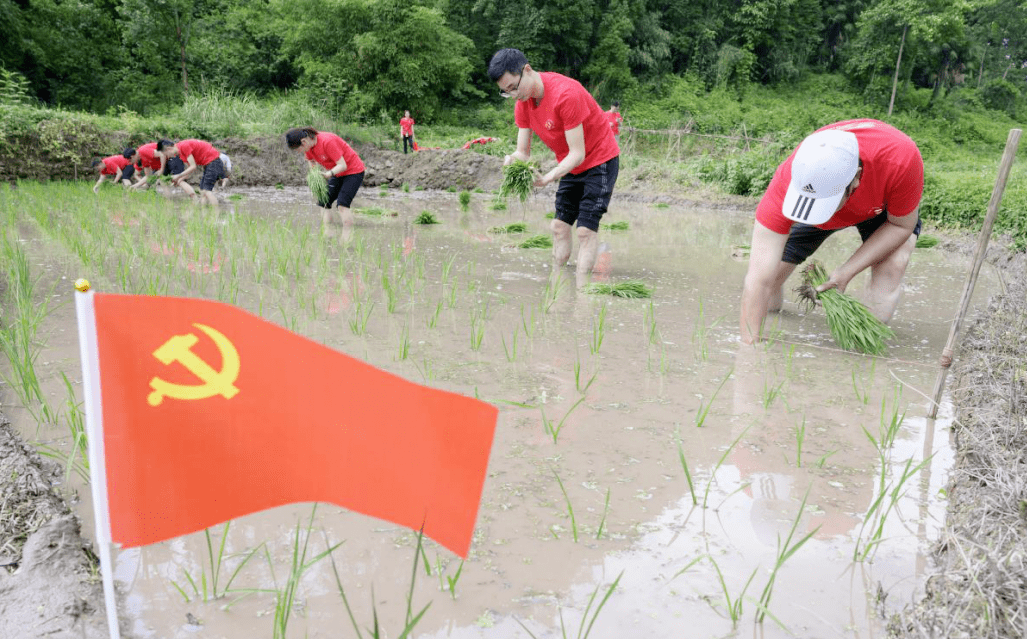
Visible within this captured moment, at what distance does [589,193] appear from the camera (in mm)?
4945

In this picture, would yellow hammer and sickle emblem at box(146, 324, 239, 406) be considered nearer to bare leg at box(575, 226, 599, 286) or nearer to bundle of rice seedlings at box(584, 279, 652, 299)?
bundle of rice seedlings at box(584, 279, 652, 299)

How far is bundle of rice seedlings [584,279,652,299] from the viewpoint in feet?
15.0

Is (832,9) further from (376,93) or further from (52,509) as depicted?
(52,509)

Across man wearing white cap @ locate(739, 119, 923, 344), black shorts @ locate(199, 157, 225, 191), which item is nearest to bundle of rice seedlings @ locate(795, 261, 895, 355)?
man wearing white cap @ locate(739, 119, 923, 344)

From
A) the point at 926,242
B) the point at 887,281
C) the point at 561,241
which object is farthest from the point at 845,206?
the point at 926,242

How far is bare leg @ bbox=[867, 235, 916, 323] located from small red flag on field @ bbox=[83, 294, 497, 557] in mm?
3331

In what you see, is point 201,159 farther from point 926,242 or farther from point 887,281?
point 926,242

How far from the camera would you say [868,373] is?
3252 millimetres

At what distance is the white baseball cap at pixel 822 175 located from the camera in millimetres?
2924

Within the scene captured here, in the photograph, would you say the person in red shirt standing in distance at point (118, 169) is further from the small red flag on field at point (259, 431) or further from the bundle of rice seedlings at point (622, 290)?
the small red flag on field at point (259, 431)

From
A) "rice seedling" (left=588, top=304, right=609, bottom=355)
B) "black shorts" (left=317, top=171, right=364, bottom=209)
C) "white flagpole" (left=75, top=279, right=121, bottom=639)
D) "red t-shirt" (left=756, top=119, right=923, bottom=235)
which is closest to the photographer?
"white flagpole" (left=75, top=279, right=121, bottom=639)

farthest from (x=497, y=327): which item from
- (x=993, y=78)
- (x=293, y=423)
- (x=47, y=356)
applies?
(x=993, y=78)

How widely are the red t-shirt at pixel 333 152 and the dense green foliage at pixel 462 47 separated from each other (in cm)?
1485

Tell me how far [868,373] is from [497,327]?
1778mm
